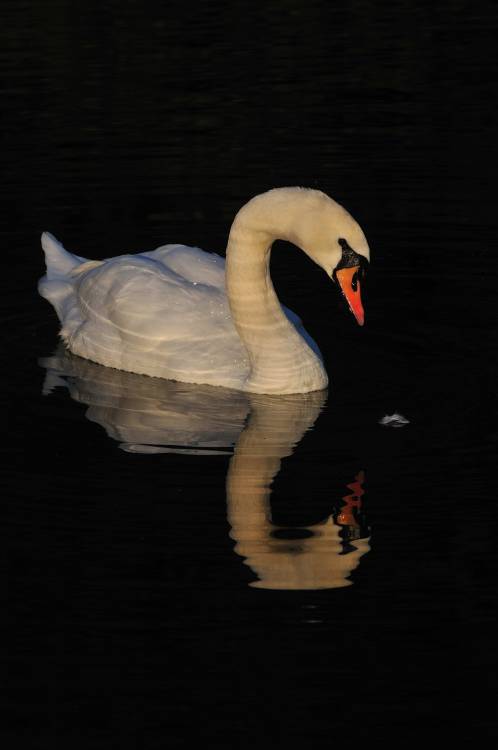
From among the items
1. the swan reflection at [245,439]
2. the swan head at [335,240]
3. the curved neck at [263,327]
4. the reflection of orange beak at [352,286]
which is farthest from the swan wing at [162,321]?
the swan head at [335,240]

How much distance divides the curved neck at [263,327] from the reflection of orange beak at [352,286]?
717 millimetres

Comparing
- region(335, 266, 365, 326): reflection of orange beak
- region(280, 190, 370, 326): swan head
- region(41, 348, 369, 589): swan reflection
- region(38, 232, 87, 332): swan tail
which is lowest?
region(41, 348, 369, 589): swan reflection

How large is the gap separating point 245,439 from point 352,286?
1.10m

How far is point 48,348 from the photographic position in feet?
41.3

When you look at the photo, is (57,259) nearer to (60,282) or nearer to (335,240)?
(60,282)

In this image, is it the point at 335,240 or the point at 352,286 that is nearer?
the point at 335,240

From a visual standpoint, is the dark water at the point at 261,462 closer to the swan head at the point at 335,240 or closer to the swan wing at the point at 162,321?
the swan wing at the point at 162,321

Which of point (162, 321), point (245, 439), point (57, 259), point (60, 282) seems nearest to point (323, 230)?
point (245, 439)

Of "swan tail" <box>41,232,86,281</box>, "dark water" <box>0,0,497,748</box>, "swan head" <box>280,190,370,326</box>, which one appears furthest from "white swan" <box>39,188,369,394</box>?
"swan tail" <box>41,232,86,281</box>

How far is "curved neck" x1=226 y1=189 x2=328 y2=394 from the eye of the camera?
11.2 meters

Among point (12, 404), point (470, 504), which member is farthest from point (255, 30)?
point (470, 504)

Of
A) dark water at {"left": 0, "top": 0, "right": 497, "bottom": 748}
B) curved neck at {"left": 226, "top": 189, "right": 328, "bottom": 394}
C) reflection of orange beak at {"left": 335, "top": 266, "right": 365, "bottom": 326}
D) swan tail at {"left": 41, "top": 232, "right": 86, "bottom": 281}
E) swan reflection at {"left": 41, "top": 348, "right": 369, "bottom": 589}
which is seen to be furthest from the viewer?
swan tail at {"left": 41, "top": 232, "right": 86, "bottom": 281}

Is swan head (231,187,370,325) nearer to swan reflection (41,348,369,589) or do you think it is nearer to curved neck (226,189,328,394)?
curved neck (226,189,328,394)

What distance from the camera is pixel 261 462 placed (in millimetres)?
9984
